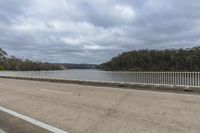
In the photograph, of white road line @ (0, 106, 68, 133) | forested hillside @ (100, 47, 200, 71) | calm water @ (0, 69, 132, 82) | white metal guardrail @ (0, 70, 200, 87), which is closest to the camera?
white road line @ (0, 106, 68, 133)

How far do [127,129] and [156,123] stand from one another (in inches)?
37.5

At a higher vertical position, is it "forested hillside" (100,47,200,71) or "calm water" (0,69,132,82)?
"forested hillside" (100,47,200,71)

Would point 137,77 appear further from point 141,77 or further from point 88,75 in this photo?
point 88,75

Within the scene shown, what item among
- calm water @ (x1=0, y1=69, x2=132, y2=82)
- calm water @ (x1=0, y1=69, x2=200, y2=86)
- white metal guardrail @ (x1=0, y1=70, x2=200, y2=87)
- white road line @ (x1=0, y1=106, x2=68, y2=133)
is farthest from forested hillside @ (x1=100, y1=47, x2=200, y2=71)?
white road line @ (x1=0, y1=106, x2=68, y2=133)

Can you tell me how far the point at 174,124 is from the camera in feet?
18.7

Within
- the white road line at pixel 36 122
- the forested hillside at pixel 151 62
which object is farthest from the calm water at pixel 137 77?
the forested hillside at pixel 151 62

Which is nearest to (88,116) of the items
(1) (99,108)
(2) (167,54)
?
(1) (99,108)

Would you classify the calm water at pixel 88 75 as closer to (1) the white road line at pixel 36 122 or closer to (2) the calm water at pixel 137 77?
(2) the calm water at pixel 137 77

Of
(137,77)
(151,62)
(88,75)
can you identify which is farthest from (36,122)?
(151,62)

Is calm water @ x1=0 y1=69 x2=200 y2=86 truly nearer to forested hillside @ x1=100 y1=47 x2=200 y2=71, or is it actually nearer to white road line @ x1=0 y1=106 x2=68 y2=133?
white road line @ x1=0 y1=106 x2=68 y2=133

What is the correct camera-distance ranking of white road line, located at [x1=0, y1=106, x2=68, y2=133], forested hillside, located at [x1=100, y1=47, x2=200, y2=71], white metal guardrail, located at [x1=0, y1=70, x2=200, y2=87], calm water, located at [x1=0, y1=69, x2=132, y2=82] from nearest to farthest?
white road line, located at [x1=0, y1=106, x2=68, y2=133] → white metal guardrail, located at [x1=0, y1=70, x2=200, y2=87] → calm water, located at [x1=0, y1=69, x2=132, y2=82] → forested hillside, located at [x1=100, y1=47, x2=200, y2=71]

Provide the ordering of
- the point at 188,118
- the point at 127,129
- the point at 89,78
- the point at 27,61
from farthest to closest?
the point at 27,61 < the point at 89,78 < the point at 188,118 < the point at 127,129

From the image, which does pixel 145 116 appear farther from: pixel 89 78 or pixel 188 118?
pixel 89 78

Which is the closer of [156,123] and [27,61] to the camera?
[156,123]
